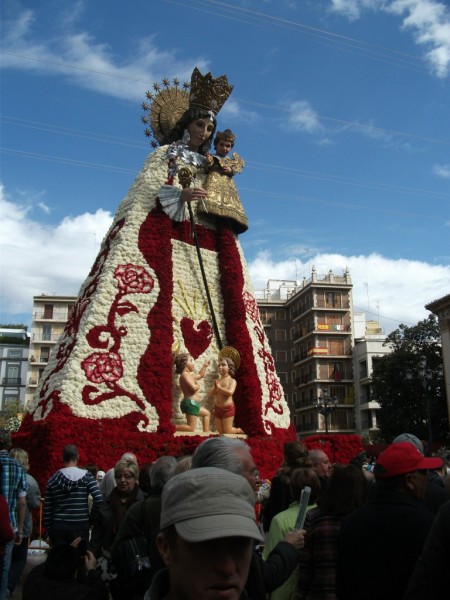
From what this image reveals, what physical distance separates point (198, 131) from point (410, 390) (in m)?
22.7

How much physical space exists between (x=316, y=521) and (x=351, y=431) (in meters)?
42.8

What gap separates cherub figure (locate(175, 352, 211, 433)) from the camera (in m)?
12.9

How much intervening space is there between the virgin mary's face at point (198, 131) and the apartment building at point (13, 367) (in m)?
39.6

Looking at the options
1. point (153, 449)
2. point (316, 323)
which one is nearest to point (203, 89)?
point (153, 449)

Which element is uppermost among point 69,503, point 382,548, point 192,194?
point 192,194

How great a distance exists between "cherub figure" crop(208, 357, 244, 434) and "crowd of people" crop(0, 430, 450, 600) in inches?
337

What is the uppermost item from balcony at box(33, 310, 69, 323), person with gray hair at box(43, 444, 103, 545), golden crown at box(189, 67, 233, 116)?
balcony at box(33, 310, 69, 323)

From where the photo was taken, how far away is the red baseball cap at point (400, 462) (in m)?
3.03

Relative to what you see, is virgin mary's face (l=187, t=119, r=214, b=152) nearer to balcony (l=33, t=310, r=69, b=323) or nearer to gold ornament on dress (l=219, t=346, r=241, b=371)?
gold ornament on dress (l=219, t=346, r=241, b=371)

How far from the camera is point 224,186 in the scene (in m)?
15.9

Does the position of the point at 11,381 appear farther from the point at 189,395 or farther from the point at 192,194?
the point at 189,395

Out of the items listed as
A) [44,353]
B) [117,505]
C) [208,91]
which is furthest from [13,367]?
[117,505]

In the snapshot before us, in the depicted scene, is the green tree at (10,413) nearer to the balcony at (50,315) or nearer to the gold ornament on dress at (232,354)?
the balcony at (50,315)

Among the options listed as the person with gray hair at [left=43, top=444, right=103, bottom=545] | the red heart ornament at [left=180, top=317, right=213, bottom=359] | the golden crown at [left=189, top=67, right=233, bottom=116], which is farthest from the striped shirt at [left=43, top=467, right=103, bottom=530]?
the golden crown at [left=189, top=67, right=233, bottom=116]
